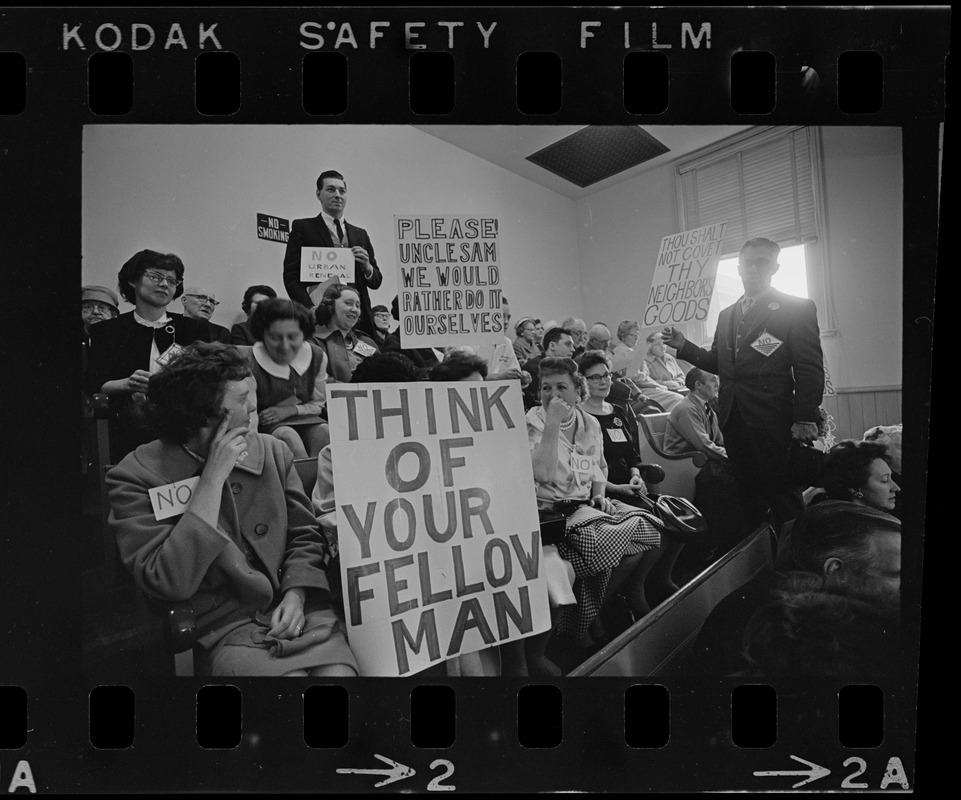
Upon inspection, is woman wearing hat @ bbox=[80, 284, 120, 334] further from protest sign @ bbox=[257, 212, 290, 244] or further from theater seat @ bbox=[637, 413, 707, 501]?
theater seat @ bbox=[637, 413, 707, 501]

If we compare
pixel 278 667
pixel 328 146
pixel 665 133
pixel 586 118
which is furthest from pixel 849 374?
pixel 278 667

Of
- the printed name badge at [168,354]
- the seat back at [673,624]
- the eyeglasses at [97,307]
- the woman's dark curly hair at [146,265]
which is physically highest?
the woman's dark curly hair at [146,265]

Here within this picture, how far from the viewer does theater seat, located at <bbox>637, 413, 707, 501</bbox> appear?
6.37ft

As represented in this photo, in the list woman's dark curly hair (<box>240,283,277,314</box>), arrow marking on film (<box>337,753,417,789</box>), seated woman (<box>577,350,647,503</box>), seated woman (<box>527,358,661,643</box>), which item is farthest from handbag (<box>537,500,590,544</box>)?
woman's dark curly hair (<box>240,283,277,314</box>)

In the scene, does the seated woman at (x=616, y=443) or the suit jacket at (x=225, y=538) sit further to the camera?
the seated woman at (x=616, y=443)

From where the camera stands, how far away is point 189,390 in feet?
6.01

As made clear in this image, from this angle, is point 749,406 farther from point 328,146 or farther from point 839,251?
point 328,146

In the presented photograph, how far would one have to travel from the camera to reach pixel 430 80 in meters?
1.85

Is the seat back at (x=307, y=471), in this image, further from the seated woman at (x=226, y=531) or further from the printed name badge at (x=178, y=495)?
the printed name badge at (x=178, y=495)

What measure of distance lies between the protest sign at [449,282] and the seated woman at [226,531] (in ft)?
1.56

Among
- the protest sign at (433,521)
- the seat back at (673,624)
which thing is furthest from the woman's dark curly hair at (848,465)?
the protest sign at (433,521)

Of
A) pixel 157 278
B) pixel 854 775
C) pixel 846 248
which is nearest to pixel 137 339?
pixel 157 278

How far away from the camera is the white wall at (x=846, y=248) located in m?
1.87

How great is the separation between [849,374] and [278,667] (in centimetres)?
170
